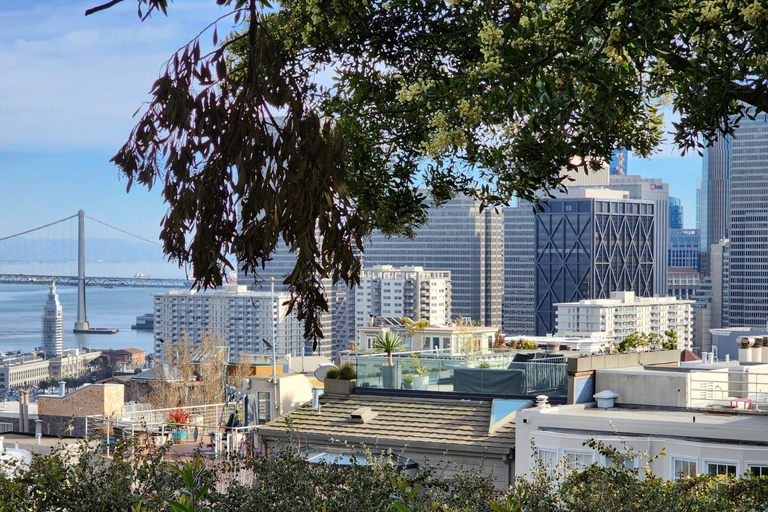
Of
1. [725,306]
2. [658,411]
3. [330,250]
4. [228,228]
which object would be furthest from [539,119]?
[725,306]

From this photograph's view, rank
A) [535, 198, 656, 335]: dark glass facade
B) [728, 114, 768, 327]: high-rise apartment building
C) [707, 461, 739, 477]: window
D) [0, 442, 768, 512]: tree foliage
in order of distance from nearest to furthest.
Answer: [0, 442, 768, 512]: tree foliage
[707, 461, 739, 477]: window
[535, 198, 656, 335]: dark glass facade
[728, 114, 768, 327]: high-rise apartment building

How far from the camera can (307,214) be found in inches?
143

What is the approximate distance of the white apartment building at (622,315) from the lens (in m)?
136

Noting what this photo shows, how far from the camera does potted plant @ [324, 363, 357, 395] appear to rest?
57.9 feet

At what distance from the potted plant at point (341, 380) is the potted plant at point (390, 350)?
0.66m

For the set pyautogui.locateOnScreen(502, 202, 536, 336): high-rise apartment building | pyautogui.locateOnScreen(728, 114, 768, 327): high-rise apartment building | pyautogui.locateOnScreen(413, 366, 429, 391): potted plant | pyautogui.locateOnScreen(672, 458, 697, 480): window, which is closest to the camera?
pyautogui.locateOnScreen(672, 458, 697, 480): window

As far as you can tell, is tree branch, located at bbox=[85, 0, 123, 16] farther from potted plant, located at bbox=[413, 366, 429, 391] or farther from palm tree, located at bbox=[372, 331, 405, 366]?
palm tree, located at bbox=[372, 331, 405, 366]

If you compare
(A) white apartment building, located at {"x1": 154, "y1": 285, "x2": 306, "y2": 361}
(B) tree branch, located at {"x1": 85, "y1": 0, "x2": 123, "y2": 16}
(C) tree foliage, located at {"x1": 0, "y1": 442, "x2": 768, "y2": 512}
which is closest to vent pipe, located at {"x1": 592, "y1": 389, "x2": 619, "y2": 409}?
(C) tree foliage, located at {"x1": 0, "y1": 442, "x2": 768, "y2": 512}

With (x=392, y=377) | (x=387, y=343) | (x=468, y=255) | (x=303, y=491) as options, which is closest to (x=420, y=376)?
(x=392, y=377)

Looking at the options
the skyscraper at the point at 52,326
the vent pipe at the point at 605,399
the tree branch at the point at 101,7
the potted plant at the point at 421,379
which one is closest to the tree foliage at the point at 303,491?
the tree branch at the point at 101,7

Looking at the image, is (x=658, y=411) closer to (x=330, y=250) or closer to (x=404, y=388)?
(x=404, y=388)

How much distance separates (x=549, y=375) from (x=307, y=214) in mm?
13359

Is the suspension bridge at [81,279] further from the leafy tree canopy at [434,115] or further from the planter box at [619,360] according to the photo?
the leafy tree canopy at [434,115]

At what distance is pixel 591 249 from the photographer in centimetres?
15462
